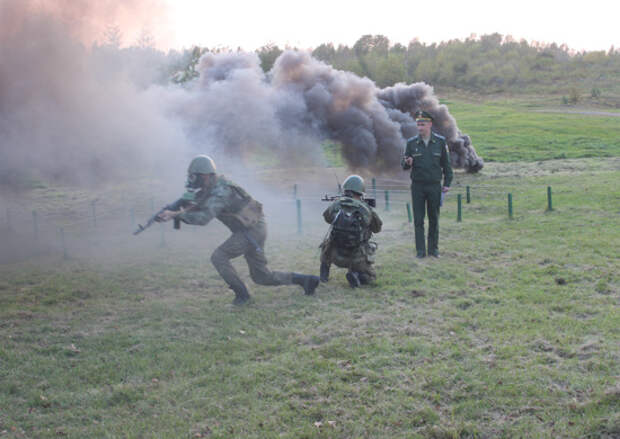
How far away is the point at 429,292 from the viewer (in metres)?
7.62

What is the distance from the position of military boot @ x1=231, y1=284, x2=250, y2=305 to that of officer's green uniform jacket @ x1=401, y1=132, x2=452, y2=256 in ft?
11.1

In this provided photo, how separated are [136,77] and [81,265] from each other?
5.55 m

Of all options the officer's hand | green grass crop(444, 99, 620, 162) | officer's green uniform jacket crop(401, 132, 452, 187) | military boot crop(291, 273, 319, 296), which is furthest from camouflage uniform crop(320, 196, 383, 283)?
green grass crop(444, 99, 620, 162)

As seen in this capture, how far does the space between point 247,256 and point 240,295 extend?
0.53m

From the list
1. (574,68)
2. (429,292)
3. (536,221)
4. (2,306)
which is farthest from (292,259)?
(574,68)

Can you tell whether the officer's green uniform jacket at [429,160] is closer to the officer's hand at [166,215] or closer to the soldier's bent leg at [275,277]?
the soldier's bent leg at [275,277]

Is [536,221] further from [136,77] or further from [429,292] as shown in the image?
[136,77]

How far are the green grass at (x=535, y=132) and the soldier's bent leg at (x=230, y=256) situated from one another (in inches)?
921

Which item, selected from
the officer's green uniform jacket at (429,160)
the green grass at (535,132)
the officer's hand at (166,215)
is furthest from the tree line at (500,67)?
the officer's hand at (166,215)

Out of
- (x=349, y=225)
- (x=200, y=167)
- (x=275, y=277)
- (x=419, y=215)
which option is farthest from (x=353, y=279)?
(x=200, y=167)

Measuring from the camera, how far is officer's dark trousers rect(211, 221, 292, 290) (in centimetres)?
738

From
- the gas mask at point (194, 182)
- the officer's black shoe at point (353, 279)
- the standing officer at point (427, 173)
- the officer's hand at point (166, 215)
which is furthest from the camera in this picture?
the standing officer at point (427, 173)

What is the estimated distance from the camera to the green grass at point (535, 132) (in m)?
29.0

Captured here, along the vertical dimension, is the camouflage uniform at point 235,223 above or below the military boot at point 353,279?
above
